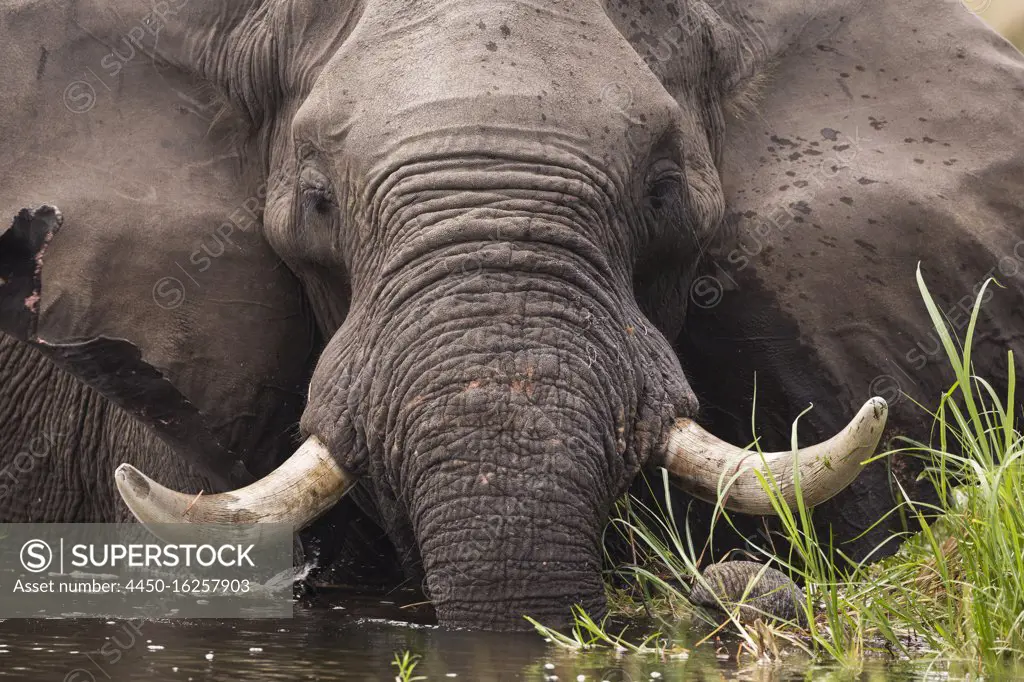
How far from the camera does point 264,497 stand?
4555mm

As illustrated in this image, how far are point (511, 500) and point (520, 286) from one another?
1.78 feet

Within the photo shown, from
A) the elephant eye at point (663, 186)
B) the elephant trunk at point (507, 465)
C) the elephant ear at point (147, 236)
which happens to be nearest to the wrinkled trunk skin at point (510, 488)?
the elephant trunk at point (507, 465)

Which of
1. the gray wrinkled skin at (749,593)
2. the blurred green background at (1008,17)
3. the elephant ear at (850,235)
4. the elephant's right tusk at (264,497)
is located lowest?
the gray wrinkled skin at (749,593)

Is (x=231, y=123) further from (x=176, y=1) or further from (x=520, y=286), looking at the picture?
(x=520, y=286)

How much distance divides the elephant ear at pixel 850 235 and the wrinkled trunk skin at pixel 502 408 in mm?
920

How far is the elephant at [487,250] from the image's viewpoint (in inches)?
173

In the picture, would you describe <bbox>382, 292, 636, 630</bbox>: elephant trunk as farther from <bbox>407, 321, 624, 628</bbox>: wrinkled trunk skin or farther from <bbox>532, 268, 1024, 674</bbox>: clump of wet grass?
<bbox>532, 268, 1024, 674</bbox>: clump of wet grass

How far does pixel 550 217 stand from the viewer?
460cm

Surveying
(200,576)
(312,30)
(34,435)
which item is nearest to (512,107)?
(312,30)

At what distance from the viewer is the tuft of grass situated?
11.9 ft

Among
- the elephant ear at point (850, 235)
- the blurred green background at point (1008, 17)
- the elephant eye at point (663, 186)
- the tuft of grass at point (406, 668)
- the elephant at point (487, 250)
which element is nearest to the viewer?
the tuft of grass at point (406, 668)

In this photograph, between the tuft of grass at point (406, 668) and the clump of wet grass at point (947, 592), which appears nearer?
the tuft of grass at point (406, 668)

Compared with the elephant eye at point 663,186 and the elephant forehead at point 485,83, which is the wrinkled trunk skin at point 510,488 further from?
the elephant eye at point 663,186

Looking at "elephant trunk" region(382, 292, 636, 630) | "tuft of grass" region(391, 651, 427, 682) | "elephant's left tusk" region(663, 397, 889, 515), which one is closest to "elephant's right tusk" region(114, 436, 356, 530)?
"elephant trunk" region(382, 292, 636, 630)
